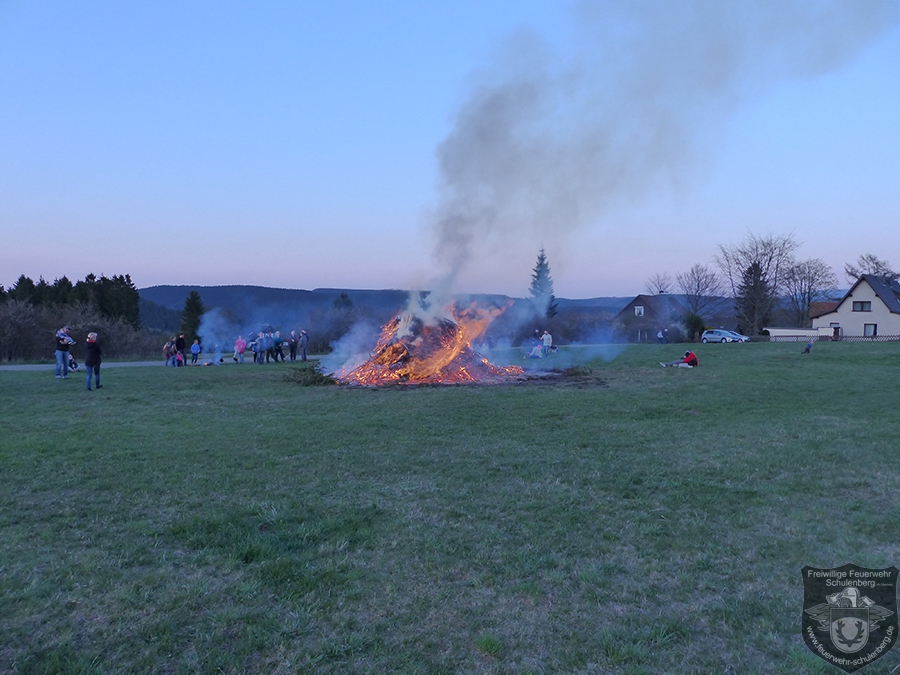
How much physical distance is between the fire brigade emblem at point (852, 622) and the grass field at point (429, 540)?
3.7 inches

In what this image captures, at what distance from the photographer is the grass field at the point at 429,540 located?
315 cm

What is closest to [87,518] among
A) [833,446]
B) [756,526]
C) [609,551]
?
[609,551]

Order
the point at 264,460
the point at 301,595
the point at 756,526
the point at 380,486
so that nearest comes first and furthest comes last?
the point at 301,595 → the point at 756,526 → the point at 380,486 → the point at 264,460

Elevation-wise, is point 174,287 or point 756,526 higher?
point 174,287

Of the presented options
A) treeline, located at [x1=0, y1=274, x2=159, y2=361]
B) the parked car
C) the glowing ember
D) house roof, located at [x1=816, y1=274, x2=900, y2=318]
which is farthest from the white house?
treeline, located at [x1=0, y1=274, x2=159, y2=361]

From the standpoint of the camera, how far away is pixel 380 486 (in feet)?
20.4

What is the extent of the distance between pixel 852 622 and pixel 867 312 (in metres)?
66.0

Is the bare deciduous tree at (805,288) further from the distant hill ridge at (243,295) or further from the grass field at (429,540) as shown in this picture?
the grass field at (429,540)

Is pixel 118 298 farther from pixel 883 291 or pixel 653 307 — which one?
pixel 883 291

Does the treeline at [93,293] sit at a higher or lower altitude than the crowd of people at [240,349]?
higher

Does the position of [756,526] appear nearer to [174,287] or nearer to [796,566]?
[796,566]

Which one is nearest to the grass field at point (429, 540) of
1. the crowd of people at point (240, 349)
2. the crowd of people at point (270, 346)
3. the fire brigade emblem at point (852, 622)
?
the fire brigade emblem at point (852, 622)

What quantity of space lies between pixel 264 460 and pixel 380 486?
2.00 metres

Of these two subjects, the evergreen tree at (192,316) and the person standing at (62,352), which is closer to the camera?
the person standing at (62,352)
